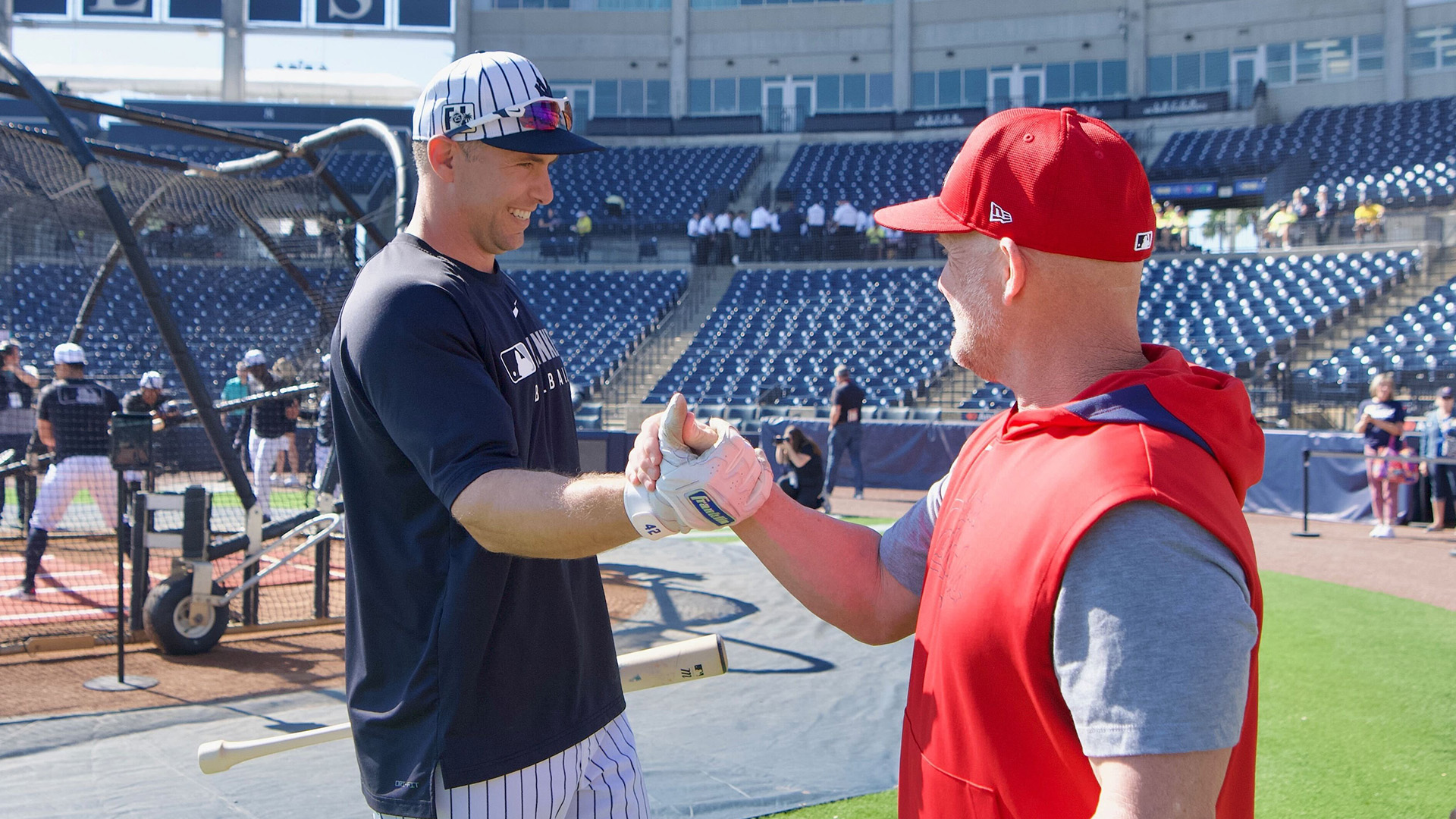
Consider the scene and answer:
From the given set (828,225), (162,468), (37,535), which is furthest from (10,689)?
(828,225)

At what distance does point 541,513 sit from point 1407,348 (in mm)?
20430

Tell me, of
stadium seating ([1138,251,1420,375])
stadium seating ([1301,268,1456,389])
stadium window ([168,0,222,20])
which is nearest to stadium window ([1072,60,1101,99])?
stadium seating ([1138,251,1420,375])

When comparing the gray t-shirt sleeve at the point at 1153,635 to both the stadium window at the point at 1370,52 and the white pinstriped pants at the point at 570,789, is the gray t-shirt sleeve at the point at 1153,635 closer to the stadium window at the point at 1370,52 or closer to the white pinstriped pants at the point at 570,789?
the white pinstriped pants at the point at 570,789

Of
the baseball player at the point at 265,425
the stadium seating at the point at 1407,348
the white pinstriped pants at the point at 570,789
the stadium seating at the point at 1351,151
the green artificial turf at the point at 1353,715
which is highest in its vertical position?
the stadium seating at the point at 1351,151

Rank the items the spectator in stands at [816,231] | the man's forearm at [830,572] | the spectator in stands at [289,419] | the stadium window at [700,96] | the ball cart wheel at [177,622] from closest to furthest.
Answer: the man's forearm at [830,572] < the ball cart wheel at [177,622] < the spectator in stands at [289,419] < the spectator in stands at [816,231] < the stadium window at [700,96]

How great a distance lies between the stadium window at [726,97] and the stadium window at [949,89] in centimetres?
718

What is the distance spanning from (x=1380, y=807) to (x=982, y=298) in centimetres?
371

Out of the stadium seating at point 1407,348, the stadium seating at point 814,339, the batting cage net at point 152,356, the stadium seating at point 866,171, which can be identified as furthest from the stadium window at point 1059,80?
the batting cage net at point 152,356

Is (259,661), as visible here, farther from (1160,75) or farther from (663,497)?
(1160,75)

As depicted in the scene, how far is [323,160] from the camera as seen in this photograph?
30.3 feet

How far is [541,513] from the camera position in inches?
66.2

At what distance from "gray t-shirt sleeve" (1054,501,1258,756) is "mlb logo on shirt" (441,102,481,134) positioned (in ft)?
4.82

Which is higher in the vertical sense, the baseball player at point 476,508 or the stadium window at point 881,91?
the stadium window at point 881,91

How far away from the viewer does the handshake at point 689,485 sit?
162cm
